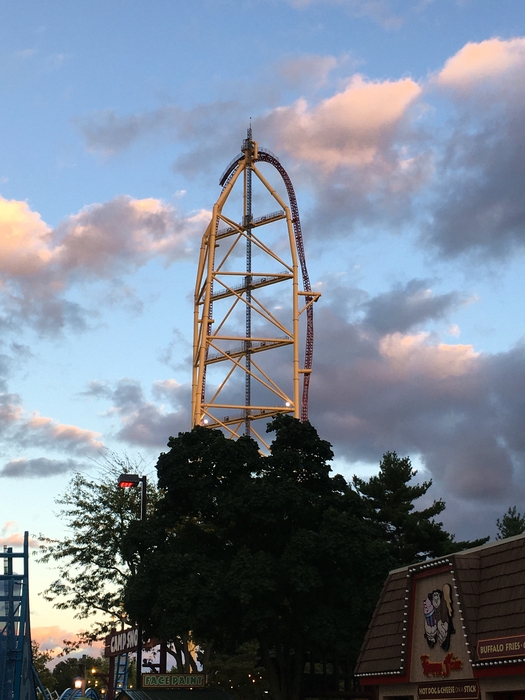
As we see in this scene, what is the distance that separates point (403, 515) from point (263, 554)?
16.8 m

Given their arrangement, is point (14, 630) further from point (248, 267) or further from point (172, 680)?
point (248, 267)

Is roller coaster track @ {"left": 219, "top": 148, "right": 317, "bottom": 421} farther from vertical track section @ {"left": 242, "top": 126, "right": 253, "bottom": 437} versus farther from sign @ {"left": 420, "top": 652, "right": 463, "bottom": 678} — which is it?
sign @ {"left": 420, "top": 652, "right": 463, "bottom": 678}

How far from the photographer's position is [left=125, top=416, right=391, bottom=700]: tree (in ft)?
106

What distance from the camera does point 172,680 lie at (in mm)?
28516

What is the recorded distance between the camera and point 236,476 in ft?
119

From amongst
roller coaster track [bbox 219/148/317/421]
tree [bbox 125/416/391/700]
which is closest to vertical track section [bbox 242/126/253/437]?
roller coaster track [bbox 219/148/317/421]

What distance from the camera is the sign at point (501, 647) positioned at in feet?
63.2

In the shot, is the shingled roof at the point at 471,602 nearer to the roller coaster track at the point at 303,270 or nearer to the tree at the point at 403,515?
the tree at the point at 403,515

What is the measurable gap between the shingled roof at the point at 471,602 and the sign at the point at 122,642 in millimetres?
10103

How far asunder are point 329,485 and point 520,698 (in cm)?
1712

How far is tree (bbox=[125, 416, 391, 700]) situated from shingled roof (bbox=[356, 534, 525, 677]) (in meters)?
7.11

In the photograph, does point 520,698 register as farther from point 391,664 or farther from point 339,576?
point 339,576

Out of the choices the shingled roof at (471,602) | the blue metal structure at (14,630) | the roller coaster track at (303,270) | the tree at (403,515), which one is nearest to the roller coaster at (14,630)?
the blue metal structure at (14,630)

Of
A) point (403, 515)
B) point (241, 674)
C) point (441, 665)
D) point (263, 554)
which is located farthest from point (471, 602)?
point (241, 674)
